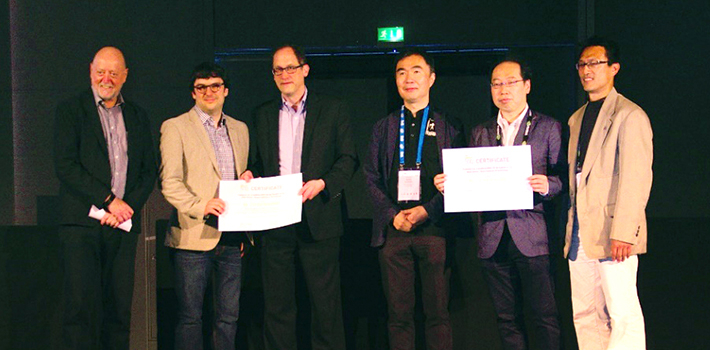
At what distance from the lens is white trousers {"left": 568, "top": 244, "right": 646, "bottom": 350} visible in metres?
2.97

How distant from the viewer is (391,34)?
5.89 m

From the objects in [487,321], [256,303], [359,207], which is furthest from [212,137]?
[359,207]

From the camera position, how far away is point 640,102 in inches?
211

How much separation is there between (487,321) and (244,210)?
1437mm

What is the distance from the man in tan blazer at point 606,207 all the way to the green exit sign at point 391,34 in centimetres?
292

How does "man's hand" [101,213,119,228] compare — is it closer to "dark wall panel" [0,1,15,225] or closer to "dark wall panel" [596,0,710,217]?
"dark wall panel" [0,1,15,225]

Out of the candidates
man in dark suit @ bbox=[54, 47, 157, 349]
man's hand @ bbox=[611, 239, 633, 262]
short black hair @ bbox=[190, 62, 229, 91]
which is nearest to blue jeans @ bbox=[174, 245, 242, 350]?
man in dark suit @ bbox=[54, 47, 157, 349]

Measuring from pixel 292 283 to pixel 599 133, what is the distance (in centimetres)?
159

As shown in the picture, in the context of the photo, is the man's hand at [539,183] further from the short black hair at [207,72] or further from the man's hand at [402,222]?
the short black hair at [207,72]

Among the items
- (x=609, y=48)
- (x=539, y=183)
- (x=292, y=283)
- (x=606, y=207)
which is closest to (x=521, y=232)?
(x=539, y=183)

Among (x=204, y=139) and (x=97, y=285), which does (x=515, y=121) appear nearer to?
(x=204, y=139)

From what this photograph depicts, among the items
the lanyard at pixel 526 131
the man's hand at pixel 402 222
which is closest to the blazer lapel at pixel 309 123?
the man's hand at pixel 402 222

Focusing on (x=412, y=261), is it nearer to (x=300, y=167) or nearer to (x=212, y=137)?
(x=300, y=167)

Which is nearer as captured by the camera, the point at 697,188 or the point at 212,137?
the point at 212,137
